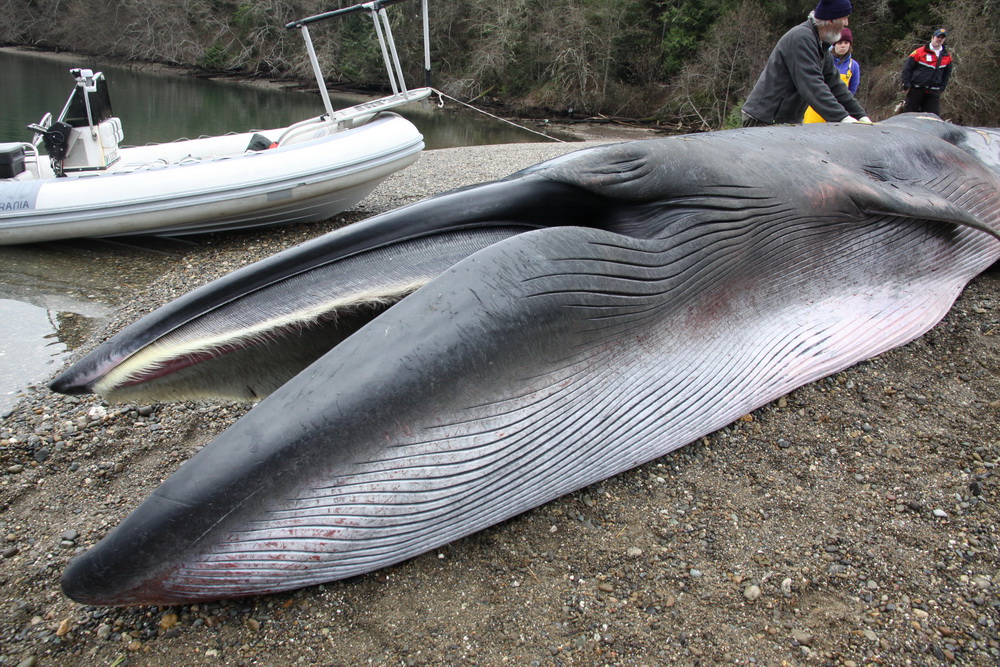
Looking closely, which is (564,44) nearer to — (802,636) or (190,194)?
(190,194)

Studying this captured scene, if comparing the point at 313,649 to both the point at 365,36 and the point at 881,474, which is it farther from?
the point at 365,36

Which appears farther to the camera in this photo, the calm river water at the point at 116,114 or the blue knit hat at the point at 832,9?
the blue knit hat at the point at 832,9

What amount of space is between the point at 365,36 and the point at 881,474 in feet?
114

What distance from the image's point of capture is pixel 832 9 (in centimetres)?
557

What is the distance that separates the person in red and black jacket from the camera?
32.8ft

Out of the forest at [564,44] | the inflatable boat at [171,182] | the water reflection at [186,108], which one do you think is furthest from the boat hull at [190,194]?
the forest at [564,44]

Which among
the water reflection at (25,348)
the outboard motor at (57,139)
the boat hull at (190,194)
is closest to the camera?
the water reflection at (25,348)

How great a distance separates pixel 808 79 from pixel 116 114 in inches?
932

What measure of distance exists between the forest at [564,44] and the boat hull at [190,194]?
1605 cm

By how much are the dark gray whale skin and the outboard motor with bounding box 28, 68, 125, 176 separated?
7408mm

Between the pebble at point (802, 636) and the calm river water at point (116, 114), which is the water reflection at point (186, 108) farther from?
the pebble at point (802, 636)

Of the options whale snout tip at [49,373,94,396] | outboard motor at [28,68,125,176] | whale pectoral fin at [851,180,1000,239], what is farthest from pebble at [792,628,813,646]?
outboard motor at [28,68,125,176]

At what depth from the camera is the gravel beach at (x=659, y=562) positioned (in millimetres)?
2119

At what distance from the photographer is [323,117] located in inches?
380
